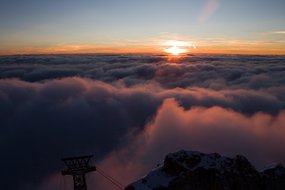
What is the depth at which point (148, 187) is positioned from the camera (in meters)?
26.2

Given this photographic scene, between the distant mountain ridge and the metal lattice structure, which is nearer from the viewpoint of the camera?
the distant mountain ridge

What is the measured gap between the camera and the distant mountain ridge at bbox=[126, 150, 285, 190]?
2622 cm

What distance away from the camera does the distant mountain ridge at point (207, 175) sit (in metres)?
26.2

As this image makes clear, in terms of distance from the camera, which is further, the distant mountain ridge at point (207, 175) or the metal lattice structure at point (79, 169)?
the metal lattice structure at point (79, 169)

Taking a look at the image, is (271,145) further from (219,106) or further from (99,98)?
(99,98)

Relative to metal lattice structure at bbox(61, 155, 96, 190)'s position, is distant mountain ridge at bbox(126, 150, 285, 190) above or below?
above

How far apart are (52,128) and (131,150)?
42.8m

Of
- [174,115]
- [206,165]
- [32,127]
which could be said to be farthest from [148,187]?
[32,127]

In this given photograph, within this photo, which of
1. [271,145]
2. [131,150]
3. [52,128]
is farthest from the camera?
[52,128]

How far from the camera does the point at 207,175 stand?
2647cm

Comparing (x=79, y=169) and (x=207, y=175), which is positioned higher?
(x=207, y=175)

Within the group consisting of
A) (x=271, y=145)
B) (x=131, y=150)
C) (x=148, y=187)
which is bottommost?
(x=131, y=150)

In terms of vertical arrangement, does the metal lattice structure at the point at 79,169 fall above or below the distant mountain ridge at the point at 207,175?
below

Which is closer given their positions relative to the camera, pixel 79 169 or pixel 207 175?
pixel 207 175
